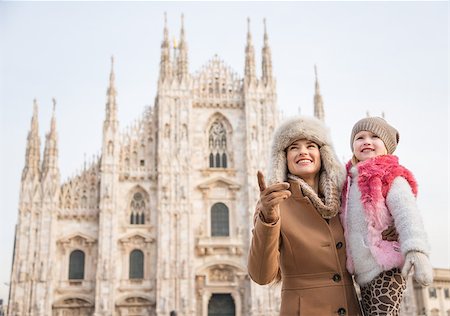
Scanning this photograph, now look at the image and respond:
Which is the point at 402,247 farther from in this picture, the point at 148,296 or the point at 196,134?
the point at 196,134

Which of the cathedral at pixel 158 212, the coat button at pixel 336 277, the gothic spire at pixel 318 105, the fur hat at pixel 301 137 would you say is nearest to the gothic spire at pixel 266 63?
the cathedral at pixel 158 212

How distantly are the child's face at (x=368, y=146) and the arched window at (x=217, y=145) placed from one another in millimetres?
24485

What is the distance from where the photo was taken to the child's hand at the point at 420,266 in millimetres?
2885

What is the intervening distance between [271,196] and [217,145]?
1005 inches

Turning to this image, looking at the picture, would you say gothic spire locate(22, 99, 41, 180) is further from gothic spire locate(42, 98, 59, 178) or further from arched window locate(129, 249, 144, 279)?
arched window locate(129, 249, 144, 279)

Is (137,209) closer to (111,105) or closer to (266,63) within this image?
(111,105)

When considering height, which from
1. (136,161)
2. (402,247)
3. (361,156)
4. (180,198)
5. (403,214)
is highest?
(136,161)

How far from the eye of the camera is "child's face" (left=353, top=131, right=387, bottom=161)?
3.73 m

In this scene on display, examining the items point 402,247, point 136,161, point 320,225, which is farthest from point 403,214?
point 136,161

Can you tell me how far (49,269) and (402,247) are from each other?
80.0 feet

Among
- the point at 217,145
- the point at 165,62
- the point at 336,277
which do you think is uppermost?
the point at 165,62

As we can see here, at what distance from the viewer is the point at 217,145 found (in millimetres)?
28625

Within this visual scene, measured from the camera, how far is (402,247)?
305cm

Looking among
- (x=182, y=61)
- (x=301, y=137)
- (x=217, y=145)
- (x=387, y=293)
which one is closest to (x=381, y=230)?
(x=387, y=293)
